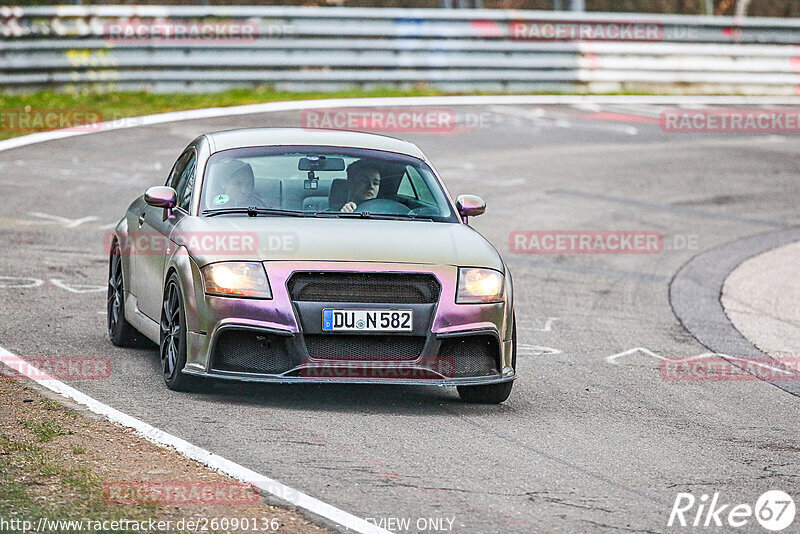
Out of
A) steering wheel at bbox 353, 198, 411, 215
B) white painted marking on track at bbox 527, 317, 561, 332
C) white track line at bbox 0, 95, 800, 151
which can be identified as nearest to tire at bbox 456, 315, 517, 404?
steering wheel at bbox 353, 198, 411, 215

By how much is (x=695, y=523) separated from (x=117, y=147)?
14.8 m

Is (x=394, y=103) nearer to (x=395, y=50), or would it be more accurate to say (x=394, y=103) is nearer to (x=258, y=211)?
(x=395, y=50)

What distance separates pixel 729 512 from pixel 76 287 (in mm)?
6909

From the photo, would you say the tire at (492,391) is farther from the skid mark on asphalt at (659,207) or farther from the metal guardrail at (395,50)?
the metal guardrail at (395,50)

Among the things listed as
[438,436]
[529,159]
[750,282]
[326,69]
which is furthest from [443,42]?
[438,436]

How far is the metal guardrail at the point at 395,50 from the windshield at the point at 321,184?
Answer: 47.8 feet

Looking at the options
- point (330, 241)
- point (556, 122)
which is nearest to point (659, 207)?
point (556, 122)

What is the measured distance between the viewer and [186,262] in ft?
25.9

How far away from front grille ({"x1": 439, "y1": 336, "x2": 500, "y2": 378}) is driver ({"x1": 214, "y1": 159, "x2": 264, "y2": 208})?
158cm

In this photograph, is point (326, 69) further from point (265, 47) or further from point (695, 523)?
point (695, 523)

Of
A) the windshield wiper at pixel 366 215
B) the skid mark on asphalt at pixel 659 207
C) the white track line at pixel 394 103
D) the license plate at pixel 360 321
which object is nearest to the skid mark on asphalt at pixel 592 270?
the skid mark on asphalt at pixel 659 207

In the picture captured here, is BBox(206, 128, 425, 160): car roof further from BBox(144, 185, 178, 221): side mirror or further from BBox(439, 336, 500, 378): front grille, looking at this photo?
BBox(439, 336, 500, 378): front grille

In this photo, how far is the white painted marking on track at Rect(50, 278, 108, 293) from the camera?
11336 mm

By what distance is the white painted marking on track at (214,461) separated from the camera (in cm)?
555
